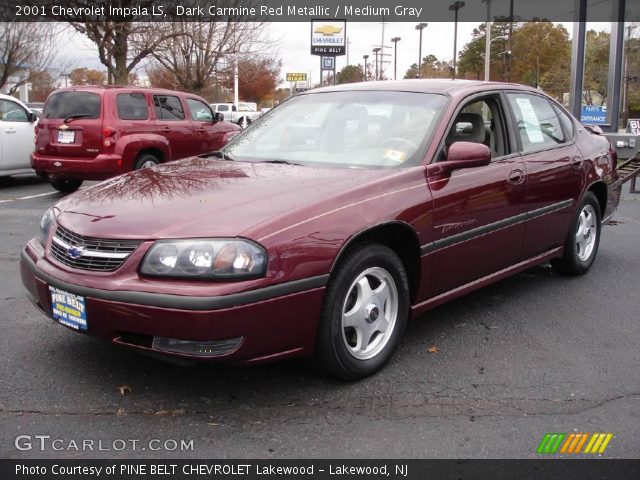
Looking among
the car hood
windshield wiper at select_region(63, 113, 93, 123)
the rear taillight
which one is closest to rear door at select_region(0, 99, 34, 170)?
windshield wiper at select_region(63, 113, 93, 123)

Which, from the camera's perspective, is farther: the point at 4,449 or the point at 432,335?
the point at 432,335

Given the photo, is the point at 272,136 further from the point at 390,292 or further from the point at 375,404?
the point at 375,404

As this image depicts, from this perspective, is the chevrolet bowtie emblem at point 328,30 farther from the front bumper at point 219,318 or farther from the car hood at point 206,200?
the front bumper at point 219,318

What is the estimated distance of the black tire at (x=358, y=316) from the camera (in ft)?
10.4

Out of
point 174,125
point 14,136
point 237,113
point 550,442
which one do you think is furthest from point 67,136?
point 237,113

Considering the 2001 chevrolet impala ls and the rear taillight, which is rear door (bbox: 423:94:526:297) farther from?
the rear taillight

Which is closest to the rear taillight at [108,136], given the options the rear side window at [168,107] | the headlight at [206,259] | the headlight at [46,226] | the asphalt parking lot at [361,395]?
the rear side window at [168,107]

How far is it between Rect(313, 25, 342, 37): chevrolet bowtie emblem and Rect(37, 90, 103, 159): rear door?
14621 millimetres

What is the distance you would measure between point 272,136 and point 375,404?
2050 mm

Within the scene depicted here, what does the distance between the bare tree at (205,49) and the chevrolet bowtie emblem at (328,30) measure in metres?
2.30
